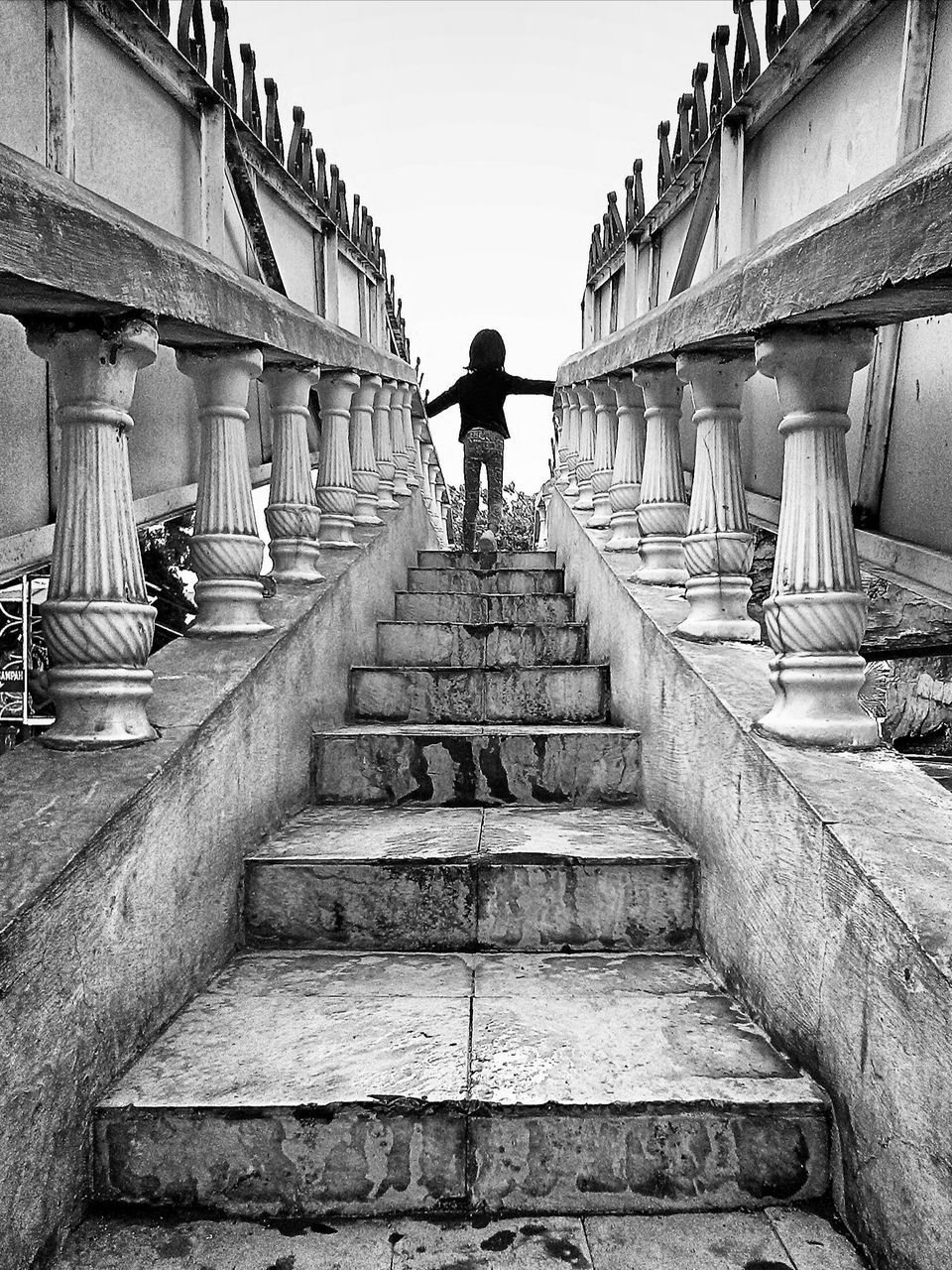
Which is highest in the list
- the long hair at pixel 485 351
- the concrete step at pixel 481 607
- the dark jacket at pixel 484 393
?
the long hair at pixel 485 351

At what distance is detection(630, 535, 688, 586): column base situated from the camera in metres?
3.75

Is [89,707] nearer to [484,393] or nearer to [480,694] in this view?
[480,694]

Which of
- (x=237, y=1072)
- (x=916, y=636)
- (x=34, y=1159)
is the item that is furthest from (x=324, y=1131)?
(x=916, y=636)

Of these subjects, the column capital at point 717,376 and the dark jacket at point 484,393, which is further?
the dark jacket at point 484,393

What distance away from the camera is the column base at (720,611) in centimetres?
302

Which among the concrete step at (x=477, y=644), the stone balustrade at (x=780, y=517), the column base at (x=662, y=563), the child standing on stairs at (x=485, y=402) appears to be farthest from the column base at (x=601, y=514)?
the child standing on stairs at (x=485, y=402)

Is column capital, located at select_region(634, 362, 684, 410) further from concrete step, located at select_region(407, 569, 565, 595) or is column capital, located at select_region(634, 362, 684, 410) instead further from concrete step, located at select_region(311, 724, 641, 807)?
concrete step, located at select_region(407, 569, 565, 595)

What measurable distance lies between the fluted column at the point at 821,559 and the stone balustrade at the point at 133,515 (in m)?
1.39

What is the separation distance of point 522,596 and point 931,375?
222 centimetres

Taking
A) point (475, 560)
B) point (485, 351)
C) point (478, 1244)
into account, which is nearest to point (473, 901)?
point (478, 1244)

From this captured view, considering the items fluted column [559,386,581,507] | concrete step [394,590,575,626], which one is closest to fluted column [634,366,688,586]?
concrete step [394,590,575,626]

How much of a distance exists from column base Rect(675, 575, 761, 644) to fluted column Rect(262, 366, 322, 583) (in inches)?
56.1

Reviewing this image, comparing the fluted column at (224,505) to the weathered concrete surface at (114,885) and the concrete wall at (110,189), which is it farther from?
the concrete wall at (110,189)

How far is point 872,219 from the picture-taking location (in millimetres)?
1854
